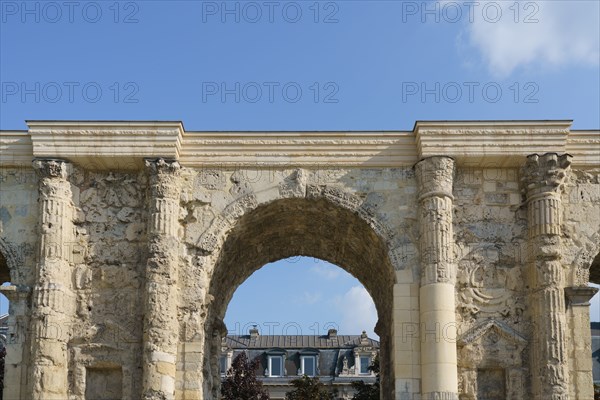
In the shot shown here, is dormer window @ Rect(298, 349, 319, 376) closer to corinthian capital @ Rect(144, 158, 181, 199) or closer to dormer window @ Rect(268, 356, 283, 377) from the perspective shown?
dormer window @ Rect(268, 356, 283, 377)

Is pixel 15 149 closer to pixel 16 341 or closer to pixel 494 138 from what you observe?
pixel 16 341

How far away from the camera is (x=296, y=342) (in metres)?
46.9

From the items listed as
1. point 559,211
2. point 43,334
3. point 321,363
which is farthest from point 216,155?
point 321,363

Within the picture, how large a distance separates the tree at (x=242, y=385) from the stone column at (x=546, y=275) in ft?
72.1

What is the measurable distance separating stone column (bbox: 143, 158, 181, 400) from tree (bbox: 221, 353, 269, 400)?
21232 mm

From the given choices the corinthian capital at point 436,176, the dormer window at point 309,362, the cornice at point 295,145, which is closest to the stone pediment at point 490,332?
the corinthian capital at point 436,176

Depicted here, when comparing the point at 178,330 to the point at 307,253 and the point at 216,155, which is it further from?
the point at 307,253

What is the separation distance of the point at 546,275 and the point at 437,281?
5.90 ft

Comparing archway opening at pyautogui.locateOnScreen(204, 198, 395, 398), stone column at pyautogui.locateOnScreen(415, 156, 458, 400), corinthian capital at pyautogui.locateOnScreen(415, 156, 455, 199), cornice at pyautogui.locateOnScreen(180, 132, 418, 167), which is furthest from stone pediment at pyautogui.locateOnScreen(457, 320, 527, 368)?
cornice at pyautogui.locateOnScreen(180, 132, 418, 167)

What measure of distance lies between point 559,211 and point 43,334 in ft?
28.7

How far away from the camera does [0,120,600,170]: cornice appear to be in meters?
16.2

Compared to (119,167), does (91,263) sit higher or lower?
lower

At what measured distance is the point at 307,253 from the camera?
19891 mm

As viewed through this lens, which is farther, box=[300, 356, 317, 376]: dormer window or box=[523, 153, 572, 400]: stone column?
box=[300, 356, 317, 376]: dormer window
